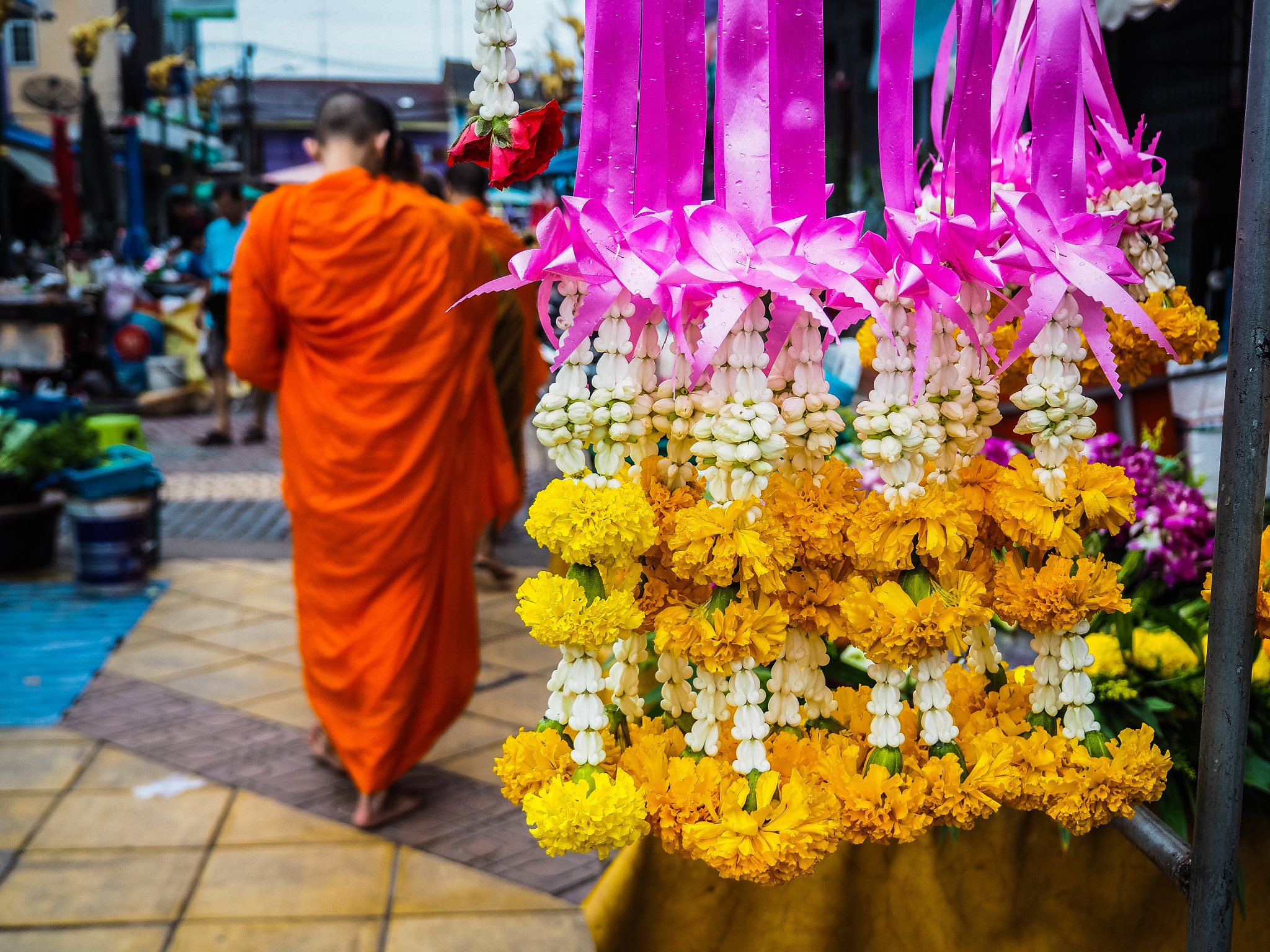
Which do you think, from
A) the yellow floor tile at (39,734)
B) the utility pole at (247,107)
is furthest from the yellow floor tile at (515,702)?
the utility pole at (247,107)

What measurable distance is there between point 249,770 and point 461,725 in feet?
2.28

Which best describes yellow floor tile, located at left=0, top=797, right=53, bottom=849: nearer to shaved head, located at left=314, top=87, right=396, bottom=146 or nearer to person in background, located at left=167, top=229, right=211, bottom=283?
shaved head, located at left=314, top=87, right=396, bottom=146

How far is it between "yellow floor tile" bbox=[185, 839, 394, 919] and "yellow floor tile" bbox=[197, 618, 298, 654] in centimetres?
161

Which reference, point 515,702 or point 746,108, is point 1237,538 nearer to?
point 746,108

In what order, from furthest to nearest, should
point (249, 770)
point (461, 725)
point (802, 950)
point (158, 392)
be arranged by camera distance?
point (158, 392) → point (461, 725) → point (249, 770) → point (802, 950)

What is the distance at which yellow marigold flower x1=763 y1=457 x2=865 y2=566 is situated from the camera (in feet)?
3.62

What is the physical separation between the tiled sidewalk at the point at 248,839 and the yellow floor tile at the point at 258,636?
20 cm

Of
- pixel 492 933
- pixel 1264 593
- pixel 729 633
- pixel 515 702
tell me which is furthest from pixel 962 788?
pixel 515 702

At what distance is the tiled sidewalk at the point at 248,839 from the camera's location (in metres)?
2.53

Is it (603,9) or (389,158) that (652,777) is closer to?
(603,9)

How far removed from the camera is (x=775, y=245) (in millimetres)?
1092

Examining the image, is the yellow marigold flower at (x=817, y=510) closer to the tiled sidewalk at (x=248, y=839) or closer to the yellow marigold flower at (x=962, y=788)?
the yellow marigold flower at (x=962, y=788)

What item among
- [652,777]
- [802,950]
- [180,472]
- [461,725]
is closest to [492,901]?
[461,725]

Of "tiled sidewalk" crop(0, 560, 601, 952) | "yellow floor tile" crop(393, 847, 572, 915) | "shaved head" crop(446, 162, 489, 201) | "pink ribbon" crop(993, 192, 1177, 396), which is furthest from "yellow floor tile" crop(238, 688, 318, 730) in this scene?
"pink ribbon" crop(993, 192, 1177, 396)
